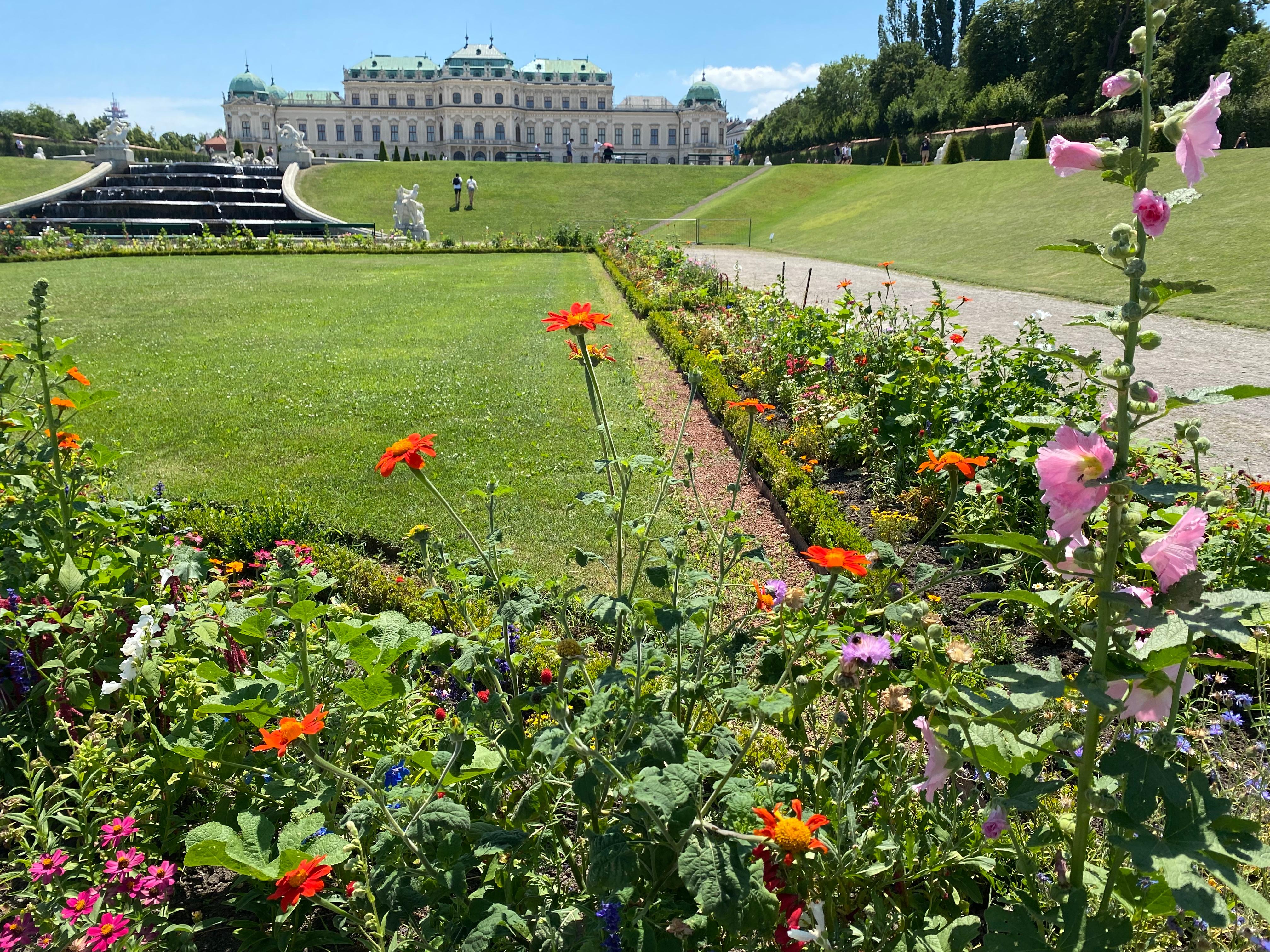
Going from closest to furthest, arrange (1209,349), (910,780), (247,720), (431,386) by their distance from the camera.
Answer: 1. (910,780)
2. (247,720)
3. (431,386)
4. (1209,349)

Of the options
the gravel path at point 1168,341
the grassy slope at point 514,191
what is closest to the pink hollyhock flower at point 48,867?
the gravel path at point 1168,341

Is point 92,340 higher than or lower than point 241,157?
lower

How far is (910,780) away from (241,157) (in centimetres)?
4042

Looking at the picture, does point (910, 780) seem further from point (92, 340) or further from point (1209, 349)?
point (92, 340)

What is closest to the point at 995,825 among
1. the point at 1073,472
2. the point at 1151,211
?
the point at 1073,472

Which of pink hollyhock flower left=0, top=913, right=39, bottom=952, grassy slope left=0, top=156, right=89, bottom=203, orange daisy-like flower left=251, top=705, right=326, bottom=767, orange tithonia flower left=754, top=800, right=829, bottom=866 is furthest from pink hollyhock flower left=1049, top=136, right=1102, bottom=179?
grassy slope left=0, top=156, right=89, bottom=203

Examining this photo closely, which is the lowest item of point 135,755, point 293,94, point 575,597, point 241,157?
point 135,755

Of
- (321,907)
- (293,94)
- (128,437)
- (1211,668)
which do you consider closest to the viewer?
(321,907)

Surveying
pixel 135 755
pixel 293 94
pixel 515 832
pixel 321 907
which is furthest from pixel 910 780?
pixel 293 94

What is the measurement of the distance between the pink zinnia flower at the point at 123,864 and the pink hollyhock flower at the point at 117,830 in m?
0.06

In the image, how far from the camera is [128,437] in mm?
5363

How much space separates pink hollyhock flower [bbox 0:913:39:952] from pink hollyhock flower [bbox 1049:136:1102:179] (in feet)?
6.97

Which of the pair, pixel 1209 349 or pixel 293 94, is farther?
pixel 293 94

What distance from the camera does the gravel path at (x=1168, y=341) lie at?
15.9ft
